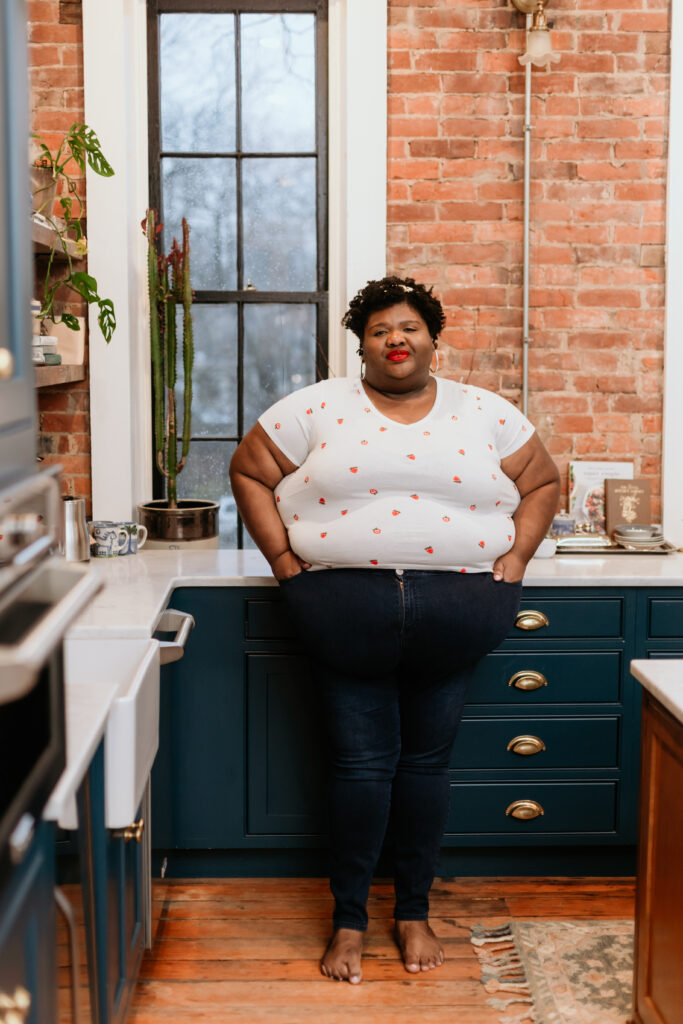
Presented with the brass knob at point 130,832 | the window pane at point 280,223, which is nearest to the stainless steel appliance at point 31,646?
the brass knob at point 130,832

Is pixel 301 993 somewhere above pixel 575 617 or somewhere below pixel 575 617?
below

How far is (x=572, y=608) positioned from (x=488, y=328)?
3.48 ft

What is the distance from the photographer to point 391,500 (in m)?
2.60

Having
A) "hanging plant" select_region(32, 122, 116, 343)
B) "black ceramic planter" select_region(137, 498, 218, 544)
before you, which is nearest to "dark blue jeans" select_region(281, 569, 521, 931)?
"black ceramic planter" select_region(137, 498, 218, 544)

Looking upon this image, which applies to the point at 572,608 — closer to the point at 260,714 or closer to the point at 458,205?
the point at 260,714

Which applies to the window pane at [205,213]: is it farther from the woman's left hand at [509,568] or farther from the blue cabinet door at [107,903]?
the blue cabinet door at [107,903]

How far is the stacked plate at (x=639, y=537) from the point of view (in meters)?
3.58

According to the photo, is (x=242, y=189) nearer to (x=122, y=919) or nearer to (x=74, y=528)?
(x=74, y=528)

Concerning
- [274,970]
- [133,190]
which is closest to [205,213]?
[133,190]

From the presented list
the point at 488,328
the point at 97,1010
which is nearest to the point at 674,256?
the point at 488,328

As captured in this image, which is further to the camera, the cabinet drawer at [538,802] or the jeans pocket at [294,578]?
the cabinet drawer at [538,802]

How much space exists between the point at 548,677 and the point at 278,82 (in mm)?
2156

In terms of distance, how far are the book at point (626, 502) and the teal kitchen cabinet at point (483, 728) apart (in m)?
0.59

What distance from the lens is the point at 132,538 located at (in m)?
3.48
